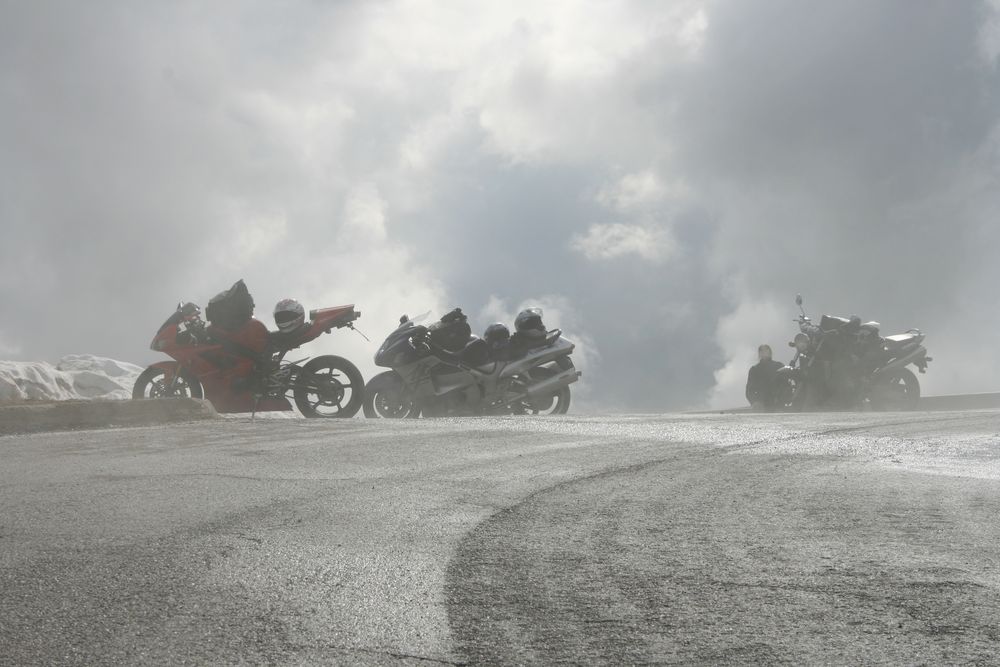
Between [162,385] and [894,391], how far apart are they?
438 inches

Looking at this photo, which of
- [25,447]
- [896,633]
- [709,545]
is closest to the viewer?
[896,633]

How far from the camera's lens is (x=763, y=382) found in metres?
17.8

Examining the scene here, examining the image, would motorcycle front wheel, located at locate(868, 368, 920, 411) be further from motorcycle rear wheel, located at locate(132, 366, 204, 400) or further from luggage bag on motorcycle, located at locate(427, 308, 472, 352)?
motorcycle rear wheel, located at locate(132, 366, 204, 400)

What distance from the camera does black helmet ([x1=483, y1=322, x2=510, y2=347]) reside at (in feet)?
45.5

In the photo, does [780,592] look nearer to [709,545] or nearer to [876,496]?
[709,545]

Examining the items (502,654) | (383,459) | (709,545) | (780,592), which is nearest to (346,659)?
(502,654)

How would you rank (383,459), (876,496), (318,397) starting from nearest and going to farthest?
1. (876,496)
2. (383,459)
3. (318,397)

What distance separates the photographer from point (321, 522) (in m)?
4.20

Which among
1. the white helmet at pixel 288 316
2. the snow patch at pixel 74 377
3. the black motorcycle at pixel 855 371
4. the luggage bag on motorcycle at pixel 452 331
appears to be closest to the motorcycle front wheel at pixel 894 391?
the black motorcycle at pixel 855 371

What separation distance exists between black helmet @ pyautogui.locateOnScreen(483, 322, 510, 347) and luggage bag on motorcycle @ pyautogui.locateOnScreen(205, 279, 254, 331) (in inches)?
117

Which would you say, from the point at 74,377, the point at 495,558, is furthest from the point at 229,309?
the point at 495,558

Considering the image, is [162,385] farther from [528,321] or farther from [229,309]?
[528,321]

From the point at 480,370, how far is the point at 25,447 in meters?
7.18

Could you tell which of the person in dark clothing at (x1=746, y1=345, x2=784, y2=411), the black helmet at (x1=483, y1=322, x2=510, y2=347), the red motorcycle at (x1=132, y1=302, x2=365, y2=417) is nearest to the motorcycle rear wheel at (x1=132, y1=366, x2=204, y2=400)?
the red motorcycle at (x1=132, y1=302, x2=365, y2=417)
